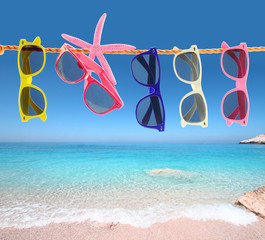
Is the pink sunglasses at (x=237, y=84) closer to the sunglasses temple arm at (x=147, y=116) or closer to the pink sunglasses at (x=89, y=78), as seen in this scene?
the sunglasses temple arm at (x=147, y=116)

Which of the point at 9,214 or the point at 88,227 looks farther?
the point at 9,214

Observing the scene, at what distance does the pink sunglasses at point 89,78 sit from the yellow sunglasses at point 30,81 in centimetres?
22

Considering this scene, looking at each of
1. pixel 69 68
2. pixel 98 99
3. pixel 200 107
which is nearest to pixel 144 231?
pixel 200 107

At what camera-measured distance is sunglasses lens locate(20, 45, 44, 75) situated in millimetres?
1740

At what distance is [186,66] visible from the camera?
180 centimetres

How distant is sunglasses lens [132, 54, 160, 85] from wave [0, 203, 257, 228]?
142 inches

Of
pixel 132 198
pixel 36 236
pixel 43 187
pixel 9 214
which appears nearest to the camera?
pixel 36 236

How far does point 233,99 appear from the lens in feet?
5.60

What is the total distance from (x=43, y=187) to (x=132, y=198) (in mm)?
4097

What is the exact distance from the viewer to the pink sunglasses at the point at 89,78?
4.90 feet

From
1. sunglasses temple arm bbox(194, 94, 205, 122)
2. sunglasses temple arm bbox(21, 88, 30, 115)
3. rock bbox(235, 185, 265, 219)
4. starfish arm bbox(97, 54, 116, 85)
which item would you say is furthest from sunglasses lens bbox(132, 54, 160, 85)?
rock bbox(235, 185, 265, 219)

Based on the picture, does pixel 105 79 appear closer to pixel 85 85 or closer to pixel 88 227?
pixel 85 85

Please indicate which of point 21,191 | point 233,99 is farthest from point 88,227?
point 21,191

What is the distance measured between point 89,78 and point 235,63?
142 cm
